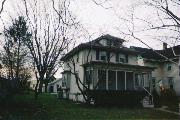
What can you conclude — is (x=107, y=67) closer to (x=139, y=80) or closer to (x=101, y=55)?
(x=101, y=55)

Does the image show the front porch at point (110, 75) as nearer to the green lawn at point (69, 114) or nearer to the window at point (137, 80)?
the window at point (137, 80)

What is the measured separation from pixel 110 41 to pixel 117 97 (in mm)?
7753

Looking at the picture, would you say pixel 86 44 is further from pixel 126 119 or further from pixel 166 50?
pixel 166 50

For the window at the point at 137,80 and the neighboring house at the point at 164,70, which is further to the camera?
the neighboring house at the point at 164,70

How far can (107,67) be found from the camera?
27953mm

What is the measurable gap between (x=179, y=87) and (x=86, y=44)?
17.0 m

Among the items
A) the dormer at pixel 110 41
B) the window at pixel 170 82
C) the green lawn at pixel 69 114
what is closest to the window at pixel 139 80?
the dormer at pixel 110 41

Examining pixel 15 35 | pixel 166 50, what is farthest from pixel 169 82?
pixel 15 35

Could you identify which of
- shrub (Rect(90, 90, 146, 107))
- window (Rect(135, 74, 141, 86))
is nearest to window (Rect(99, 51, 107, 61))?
window (Rect(135, 74, 141, 86))

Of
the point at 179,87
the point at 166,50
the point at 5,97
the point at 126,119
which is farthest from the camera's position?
the point at 166,50

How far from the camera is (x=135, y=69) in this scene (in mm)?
30375

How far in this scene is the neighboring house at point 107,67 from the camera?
92.4 feet

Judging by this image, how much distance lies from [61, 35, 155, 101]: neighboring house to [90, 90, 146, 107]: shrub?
6.73 feet

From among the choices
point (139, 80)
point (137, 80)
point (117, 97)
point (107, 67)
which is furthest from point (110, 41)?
point (117, 97)
